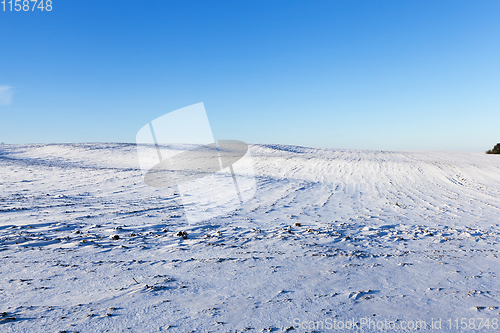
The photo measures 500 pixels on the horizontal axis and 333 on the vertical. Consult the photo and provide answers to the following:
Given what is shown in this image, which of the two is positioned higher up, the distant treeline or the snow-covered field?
the distant treeline

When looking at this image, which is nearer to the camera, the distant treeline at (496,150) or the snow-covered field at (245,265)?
the snow-covered field at (245,265)

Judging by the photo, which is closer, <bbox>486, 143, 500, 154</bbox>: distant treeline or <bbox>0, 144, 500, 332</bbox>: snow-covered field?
<bbox>0, 144, 500, 332</bbox>: snow-covered field

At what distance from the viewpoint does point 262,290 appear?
11.5 feet

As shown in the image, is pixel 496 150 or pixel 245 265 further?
pixel 496 150

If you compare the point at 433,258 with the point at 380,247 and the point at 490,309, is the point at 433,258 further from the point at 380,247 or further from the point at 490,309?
the point at 490,309

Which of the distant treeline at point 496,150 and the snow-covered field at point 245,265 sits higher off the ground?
the distant treeline at point 496,150

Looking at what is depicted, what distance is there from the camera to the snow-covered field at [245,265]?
2904mm

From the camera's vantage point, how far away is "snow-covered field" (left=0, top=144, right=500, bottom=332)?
2.90 m

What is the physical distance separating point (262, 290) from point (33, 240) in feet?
13.4

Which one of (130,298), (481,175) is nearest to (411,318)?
(130,298)

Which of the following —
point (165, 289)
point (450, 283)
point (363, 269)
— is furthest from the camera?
point (363, 269)

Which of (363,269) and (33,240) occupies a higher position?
(33,240)

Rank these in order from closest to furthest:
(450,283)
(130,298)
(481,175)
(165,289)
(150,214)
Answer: (130,298) < (165,289) < (450,283) < (150,214) < (481,175)

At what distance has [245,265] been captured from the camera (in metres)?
4.30
